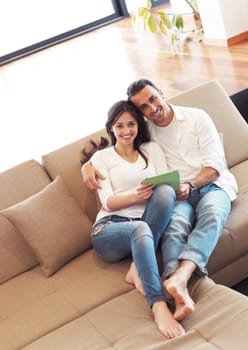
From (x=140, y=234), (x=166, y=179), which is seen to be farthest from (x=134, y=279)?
(x=166, y=179)

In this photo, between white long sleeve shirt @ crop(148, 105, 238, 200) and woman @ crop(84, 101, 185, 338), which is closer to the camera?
woman @ crop(84, 101, 185, 338)

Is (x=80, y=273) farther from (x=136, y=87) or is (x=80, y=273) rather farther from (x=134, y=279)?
(x=136, y=87)

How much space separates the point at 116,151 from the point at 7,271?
73 cm

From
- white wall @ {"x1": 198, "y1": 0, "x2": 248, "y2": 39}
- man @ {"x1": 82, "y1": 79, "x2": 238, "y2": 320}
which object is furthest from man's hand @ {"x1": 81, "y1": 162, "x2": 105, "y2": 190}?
white wall @ {"x1": 198, "y1": 0, "x2": 248, "y2": 39}

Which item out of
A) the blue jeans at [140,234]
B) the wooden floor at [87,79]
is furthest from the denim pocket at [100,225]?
the wooden floor at [87,79]

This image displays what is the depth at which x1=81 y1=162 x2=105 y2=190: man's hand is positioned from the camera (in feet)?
7.83

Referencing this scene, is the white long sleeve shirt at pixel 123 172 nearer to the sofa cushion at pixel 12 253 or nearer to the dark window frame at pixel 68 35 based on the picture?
the sofa cushion at pixel 12 253

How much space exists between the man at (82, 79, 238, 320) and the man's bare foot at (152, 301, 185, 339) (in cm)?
16

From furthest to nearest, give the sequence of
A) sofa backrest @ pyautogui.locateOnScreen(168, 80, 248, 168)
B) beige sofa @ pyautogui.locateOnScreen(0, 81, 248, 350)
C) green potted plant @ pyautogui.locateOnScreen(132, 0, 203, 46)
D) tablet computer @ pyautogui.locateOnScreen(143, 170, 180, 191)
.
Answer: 1. green potted plant @ pyautogui.locateOnScreen(132, 0, 203, 46)
2. sofa backrest @ pyautogui.locateOnScreen(168, 80, 248, 168)
3. tablet computer @ pyautogui.locateOnScreen(143, 170, 180, 191)
4. beige sofa @ pyautogui.locateOnScreen(0, 81, 248, 350)

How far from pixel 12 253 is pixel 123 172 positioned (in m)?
0.61

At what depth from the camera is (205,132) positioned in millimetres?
2473

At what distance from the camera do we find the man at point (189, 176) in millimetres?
2113

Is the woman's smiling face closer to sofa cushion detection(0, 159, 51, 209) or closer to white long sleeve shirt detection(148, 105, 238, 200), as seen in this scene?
white long sleeve shirt detection(148, 105, 238, 200)

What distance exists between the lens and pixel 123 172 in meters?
2.40
